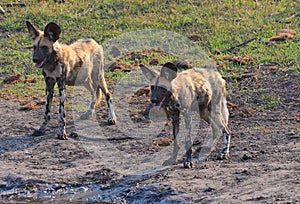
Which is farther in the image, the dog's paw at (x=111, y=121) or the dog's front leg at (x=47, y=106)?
the dog's paw at (x=111, y=121)

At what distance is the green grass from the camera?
1352cm

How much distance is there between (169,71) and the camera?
27.3ft

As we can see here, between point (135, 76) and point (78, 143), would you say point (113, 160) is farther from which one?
point (135, 76)

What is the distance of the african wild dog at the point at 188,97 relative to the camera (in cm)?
833

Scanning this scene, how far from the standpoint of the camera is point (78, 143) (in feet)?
32.1

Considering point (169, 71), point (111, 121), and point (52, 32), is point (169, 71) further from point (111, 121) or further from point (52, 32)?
point (111, 121)

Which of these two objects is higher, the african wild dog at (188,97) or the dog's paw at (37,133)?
the african wild dog at (188,97)

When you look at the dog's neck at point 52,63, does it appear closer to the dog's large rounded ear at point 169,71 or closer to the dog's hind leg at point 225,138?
the dog's large rounded ear at point 169,71

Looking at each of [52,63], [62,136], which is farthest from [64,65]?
[62,136]

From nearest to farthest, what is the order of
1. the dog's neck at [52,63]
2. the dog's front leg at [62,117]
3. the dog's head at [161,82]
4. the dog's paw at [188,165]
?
the dog's head at [161,82] → the dog's paw at [188,165] → the dog's neck at [52,63] → the dog's front leg at [62,117]

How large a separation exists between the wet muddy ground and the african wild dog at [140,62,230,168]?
0.83ft

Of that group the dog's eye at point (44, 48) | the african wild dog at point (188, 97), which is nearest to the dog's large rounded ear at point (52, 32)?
the dog's eye at point (44, 48)

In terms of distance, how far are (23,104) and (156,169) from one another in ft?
11.2

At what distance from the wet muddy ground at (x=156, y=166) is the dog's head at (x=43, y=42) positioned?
104 centimetres
